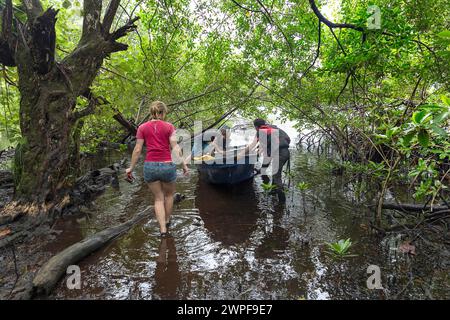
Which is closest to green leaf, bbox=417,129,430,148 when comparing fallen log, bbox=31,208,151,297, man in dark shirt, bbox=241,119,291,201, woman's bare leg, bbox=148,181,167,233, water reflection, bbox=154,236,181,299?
water reflection, bbox=154,236,181,299

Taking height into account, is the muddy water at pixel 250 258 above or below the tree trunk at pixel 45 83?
below

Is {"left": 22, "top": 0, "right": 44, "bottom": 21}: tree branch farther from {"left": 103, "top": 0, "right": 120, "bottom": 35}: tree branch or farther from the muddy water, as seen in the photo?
the muddy water

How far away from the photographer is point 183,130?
16.9m

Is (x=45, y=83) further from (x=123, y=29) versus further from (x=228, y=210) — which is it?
(x=228, y=210)

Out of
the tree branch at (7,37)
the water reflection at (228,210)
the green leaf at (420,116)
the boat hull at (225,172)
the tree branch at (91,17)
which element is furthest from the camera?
the boat hull at (225,172)

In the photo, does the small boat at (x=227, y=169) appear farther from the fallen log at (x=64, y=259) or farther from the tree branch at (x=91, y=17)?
the tree branch at (x=91, y=17)

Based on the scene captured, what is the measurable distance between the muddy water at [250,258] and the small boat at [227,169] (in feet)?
3.61

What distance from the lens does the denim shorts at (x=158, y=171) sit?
4148 millimetres

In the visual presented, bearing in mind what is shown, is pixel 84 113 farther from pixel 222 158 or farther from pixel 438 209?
pixel 438 209

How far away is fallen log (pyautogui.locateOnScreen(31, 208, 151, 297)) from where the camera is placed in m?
2.79

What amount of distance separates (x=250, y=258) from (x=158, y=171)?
175cm

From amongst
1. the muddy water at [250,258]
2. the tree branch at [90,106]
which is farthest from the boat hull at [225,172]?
the tree branch at [90,106]

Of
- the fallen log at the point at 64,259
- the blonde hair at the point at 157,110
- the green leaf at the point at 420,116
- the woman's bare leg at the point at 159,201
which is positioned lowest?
the fallen log at the point at 64,259
